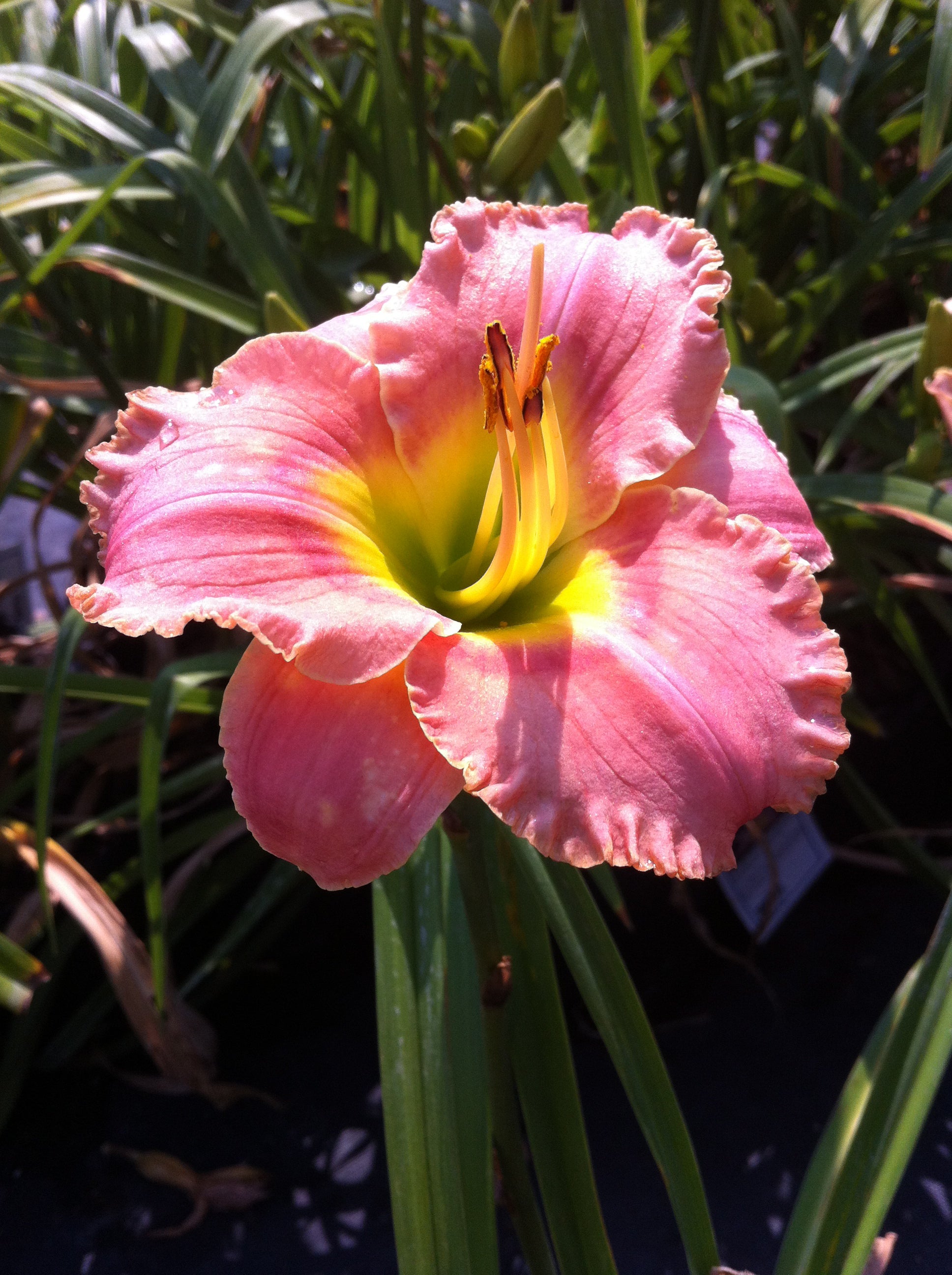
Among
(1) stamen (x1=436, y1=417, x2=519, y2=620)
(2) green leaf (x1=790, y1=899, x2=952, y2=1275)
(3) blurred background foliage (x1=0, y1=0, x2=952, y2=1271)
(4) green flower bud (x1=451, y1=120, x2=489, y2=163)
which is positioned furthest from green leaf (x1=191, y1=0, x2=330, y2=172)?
(2) green leaf (x1=790, y1=899, x2=952, y2=1275)

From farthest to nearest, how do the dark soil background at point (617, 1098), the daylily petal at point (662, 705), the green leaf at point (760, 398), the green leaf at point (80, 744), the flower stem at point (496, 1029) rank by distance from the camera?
1. the green leaf at point (80, 744)
2. the dark soil background at point (617, 1098)
3. the green leaf at point (760, 398)
4. the flower stem at point (496, 1029)
5. the daylily petal at point (662, 705)

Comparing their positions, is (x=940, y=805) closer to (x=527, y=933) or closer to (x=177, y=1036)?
(x=527, y=933)

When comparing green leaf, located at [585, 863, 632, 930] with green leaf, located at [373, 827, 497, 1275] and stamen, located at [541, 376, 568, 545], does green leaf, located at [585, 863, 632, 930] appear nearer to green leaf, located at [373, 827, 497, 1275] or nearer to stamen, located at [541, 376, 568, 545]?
green leaf, located at [373, 827, 497, 1275]

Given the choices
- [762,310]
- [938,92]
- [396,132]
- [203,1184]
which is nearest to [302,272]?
[396,132]

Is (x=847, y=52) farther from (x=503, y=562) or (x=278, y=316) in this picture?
(x=503, y=562)

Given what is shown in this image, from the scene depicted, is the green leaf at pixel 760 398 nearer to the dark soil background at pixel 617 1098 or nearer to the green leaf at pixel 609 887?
the green leaf at pixel 609 887

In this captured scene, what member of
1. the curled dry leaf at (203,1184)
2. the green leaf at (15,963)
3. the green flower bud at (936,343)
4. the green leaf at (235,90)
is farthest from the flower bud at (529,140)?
the curled dry leaf at (203,1184)
